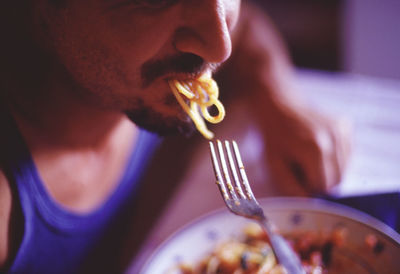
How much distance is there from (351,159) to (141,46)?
0.92 m

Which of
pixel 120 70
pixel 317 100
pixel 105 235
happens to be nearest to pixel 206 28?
pixel 120 70

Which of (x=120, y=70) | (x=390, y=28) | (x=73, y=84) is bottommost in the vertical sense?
(x=73, y=84)

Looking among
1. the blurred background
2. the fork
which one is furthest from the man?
the blurred background

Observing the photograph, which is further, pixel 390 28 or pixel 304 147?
pixel 390 28

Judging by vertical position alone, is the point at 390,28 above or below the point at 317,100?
above

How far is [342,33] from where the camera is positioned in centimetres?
347

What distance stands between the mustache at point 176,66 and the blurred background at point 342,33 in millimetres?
2169

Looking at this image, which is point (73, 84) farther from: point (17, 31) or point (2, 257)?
point (2, 257)

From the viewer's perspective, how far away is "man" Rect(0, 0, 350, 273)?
2.34 ft

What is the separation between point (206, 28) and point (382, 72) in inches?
93.8

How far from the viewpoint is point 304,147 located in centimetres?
119

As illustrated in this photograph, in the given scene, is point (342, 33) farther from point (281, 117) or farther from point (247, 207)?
point (247, 207)

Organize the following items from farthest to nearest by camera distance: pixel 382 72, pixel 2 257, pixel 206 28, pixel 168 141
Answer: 1. pixel 382 72
2. pixel 168 141
3. pixel 2 257
4. pixel 206 28

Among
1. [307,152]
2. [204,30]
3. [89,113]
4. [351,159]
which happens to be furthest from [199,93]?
[351,159]
